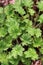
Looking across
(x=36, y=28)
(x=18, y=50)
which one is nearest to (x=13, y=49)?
(x=18, y=50)

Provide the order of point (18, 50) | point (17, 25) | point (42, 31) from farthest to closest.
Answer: point (42, 31)
point (17, 25)
point (18, 50)

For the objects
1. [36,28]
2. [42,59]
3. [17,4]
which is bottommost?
[42,59]

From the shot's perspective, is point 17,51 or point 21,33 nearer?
point 17,51

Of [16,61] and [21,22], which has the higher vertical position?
[21,22]

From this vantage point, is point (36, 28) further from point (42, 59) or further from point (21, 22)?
point (42, 59)

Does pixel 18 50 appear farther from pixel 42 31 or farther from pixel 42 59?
pixel 42 31

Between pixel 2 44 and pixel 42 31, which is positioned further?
pixel 42 31

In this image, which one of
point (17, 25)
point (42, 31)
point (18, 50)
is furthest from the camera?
point (42, 31)
